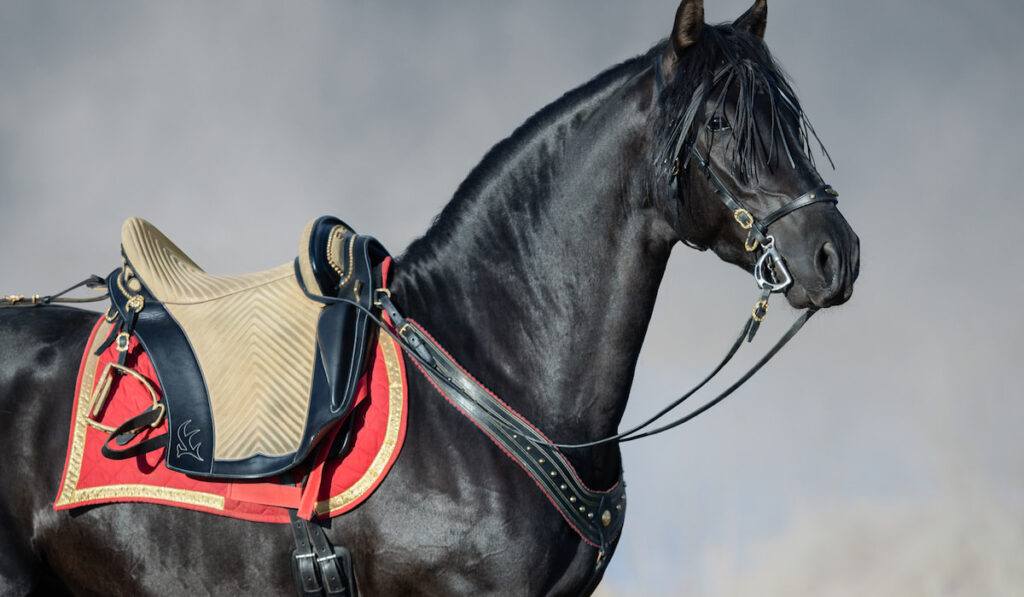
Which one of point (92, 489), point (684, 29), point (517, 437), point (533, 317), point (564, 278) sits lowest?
point (92, 489)

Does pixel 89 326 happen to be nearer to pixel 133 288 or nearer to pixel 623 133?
pixel 133 288

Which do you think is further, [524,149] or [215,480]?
[524,149]

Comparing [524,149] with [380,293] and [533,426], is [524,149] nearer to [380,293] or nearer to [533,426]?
[380,293]

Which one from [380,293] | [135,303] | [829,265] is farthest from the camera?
[135,303]

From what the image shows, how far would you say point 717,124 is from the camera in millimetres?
3232

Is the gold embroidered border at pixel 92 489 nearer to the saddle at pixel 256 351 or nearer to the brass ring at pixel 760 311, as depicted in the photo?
the saddle at pixel 256 351

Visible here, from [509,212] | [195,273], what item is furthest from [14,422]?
[509,212]

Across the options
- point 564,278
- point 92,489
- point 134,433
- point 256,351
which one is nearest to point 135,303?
point 134,433

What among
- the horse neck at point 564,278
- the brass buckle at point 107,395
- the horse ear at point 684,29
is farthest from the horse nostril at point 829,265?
the brass buckle at point 107,395

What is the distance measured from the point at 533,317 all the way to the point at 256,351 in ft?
3.47

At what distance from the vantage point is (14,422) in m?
3.63

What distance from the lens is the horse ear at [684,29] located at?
3.26 m

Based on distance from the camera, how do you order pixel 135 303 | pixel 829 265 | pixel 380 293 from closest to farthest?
1. pixel 829 265
2. pixel 380 293
3. pixel 135 303

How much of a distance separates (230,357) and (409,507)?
0.94m
